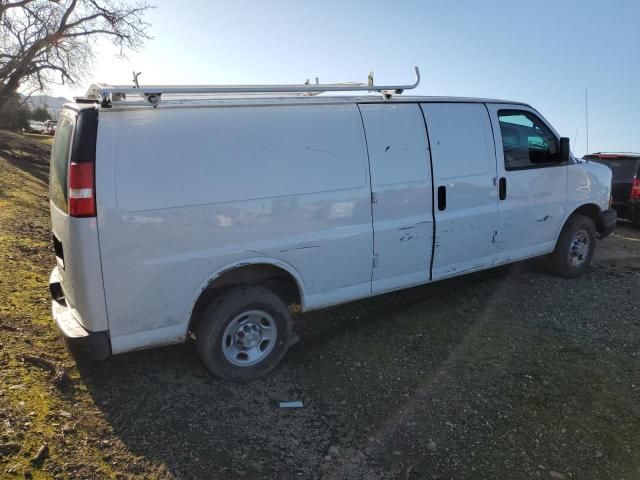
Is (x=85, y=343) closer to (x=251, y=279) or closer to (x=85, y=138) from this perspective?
(x=251, y=279)

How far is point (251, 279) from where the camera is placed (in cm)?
400

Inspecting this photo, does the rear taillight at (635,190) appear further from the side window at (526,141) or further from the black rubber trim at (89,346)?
the black rubber trim at (89,346)

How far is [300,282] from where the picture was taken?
4.19 metres

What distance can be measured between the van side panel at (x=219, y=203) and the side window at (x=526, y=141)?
78.4 inches

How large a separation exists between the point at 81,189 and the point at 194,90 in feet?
3.48

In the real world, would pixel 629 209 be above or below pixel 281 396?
above

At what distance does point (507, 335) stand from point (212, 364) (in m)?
2.71

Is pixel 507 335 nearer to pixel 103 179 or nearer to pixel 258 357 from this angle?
pixel 258 357

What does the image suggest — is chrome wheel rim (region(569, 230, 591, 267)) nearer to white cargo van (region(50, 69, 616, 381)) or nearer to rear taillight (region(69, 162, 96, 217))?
white cargo van (region(50, 69, 616, 381))

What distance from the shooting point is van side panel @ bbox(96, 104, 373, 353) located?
344cm

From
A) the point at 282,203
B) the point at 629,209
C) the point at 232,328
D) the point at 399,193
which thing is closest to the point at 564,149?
the point at 399,193

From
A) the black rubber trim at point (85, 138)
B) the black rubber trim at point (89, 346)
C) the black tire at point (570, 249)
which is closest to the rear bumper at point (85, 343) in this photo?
the black rubber trim at point (89, 346)

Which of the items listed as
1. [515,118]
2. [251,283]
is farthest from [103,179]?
[515,118]

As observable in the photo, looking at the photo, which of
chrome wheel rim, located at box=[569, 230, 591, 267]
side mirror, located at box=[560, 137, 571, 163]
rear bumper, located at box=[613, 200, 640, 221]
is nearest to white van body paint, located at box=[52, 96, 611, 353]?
side mirror, located at box=[560, 137, 571, 163]
